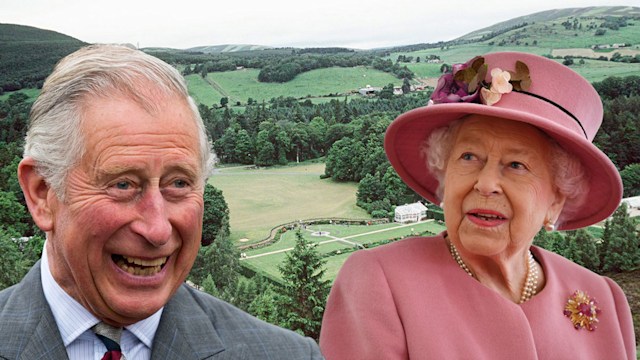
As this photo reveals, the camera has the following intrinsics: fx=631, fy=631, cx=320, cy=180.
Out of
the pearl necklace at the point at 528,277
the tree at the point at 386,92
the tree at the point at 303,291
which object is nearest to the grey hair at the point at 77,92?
the pearl necklace at the point at 528,277

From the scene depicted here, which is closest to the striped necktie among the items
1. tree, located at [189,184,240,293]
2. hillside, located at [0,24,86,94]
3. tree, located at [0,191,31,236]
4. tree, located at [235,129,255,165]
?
hillside, located at [0,24,86,94]

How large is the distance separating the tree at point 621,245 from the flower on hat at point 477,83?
7253 mm

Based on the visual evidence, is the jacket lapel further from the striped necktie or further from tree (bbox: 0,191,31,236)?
tree (bbox: 0,191,31,236)

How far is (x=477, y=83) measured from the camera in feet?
5.58

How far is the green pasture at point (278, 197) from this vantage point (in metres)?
11.3

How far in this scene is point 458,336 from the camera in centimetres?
164

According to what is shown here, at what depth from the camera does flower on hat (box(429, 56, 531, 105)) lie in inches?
66.0

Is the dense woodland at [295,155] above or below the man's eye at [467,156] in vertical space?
below

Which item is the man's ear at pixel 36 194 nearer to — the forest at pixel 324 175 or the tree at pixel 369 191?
the forest at pixel 324 175

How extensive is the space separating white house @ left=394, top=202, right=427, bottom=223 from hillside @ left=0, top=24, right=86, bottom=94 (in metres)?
5.39

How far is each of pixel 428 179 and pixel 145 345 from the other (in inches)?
41.7

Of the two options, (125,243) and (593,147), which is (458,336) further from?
(125,243)

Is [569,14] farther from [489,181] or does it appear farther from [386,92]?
[489,181]

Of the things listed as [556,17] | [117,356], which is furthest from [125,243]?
[556,17]
